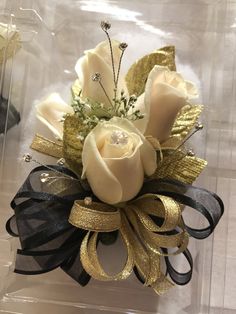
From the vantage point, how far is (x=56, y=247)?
0.64 meters

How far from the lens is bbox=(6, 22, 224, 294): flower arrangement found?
1.99ft

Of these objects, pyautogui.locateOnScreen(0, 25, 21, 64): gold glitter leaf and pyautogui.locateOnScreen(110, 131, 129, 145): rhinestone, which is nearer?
pyautogui.locateOnScreen(110, 131, 129, 145): rhinestone

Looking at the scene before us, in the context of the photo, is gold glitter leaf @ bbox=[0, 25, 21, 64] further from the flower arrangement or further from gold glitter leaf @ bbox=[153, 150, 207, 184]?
gold glitter leaf @ bbox=[153, 150, 207, 184]

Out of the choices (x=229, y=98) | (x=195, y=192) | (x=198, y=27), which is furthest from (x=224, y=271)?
(x=198, y=27)

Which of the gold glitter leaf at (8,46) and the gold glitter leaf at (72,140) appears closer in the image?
the gold glitter leaf at (72,140)

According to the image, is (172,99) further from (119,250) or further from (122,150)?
(119,250)

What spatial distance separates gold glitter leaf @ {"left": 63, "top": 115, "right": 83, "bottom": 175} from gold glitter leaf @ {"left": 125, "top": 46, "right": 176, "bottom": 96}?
0.30ft

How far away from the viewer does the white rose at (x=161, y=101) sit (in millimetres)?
630

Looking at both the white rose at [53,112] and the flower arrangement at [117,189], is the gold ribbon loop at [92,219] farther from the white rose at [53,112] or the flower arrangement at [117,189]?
the white rose at [53,112]

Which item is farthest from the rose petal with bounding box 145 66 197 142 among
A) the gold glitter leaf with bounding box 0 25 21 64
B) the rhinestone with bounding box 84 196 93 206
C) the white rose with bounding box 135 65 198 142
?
the gold glitter leaf with bounding box 0 25 21 64

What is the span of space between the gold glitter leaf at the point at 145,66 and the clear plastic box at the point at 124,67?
2.0 inches

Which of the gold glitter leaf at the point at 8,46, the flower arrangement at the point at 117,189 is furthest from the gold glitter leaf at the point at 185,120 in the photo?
the gold glitter leaf at the point at 8,46

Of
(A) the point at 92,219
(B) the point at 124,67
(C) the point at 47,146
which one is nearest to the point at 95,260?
(A) the point at 92,219

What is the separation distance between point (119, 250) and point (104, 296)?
60mm
